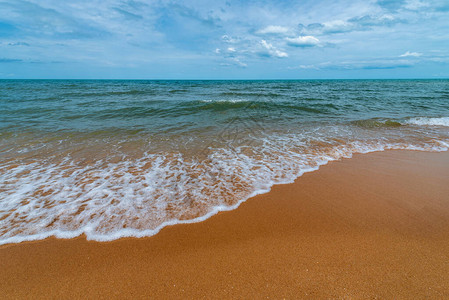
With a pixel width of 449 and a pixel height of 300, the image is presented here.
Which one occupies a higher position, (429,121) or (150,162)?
(429,121)

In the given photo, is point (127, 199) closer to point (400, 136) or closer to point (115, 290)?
point (115, 290)

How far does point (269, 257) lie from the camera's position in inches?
88.1

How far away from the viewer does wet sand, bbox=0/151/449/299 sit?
6.25 feet

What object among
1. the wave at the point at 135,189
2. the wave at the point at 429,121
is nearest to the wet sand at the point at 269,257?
the wave at the point at 135,189

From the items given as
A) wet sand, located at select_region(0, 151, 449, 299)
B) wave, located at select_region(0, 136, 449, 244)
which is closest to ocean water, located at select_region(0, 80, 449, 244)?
wave, located at select_region(0, 136, 449, 244)

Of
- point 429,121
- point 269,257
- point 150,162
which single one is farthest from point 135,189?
point 429,121

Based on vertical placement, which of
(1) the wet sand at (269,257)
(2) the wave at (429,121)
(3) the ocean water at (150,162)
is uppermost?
(2) the wave at (429,121)

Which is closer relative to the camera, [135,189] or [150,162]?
[135,189]

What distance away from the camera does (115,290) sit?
1.92 m

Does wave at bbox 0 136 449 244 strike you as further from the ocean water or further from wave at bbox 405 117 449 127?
wave at bbox 405 117 449 127

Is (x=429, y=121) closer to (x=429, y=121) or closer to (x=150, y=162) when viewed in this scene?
(x=429, y=121)

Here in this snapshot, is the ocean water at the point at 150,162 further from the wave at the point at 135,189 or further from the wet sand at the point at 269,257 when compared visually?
the wet sand at the point at 269,257

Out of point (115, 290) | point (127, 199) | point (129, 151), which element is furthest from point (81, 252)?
point (129, 151)

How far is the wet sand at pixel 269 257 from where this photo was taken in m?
1.91
